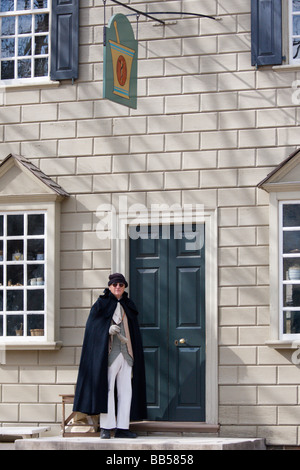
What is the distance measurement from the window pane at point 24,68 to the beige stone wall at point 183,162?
275 millimetres

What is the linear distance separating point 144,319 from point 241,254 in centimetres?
144

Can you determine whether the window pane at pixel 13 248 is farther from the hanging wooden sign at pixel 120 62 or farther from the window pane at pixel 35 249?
the hanging wooden sign at pixel 120 62

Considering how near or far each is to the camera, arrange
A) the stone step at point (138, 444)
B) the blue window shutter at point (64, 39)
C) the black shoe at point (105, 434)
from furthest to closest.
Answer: the blue window shutter at point (64, 39)
the black shoe at point (105, 434)
the stone step at point (138, 444)

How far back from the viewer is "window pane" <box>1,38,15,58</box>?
44.9 feet

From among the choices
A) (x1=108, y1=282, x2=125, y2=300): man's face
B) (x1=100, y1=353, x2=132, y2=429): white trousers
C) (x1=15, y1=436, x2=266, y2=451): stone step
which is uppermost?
(x1=108, y1=282, x2=125, y2=300): man's face

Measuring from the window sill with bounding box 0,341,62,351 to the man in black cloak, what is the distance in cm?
85

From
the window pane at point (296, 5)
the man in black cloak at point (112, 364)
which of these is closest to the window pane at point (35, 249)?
the man in black cloak at point (112, 364)

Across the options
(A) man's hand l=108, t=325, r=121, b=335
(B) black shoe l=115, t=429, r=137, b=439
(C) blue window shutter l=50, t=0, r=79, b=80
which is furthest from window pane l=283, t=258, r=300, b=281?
(C) blue window shutter l=50, t=0, r=79, b=80

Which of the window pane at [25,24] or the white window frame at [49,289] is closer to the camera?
the white window frame at [49,289]

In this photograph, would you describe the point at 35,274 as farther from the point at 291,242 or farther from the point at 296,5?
the point at 296,5

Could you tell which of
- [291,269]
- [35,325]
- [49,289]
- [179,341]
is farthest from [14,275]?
[291,269]

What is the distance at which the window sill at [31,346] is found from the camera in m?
12.8

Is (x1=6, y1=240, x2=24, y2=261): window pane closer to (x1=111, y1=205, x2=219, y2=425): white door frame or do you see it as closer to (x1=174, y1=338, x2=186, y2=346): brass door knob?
(x1=111, y1=205, x2=219, y2=425): white door frame

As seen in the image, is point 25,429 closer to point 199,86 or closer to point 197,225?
point 197,225
